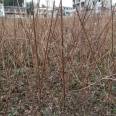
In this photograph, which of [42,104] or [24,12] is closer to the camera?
[42,104]

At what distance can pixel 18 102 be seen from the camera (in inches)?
70.7

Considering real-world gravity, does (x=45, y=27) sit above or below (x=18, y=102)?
above

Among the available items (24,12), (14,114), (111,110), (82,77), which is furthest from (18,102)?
(24,12)

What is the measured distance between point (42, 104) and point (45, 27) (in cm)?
70

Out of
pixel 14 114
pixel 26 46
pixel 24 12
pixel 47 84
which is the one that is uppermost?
pixel 24 12

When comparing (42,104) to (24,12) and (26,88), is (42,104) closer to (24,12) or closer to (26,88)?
(26,88)

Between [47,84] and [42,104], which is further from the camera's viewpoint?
[47,84]

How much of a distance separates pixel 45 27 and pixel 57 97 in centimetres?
63

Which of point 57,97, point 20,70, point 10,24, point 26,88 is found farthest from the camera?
point 10,24

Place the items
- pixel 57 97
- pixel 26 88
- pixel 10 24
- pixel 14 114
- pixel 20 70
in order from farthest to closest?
1. pixel 10 24
2. pixel 20 70
3. pixel 26 88
4. pixel 57 97
5. pixel 14 114

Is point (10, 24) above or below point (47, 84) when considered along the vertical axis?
above

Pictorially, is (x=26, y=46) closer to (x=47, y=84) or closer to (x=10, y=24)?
(x=47, y=84)

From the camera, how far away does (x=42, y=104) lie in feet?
5.53

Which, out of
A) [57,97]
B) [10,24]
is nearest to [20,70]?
[57,97]
